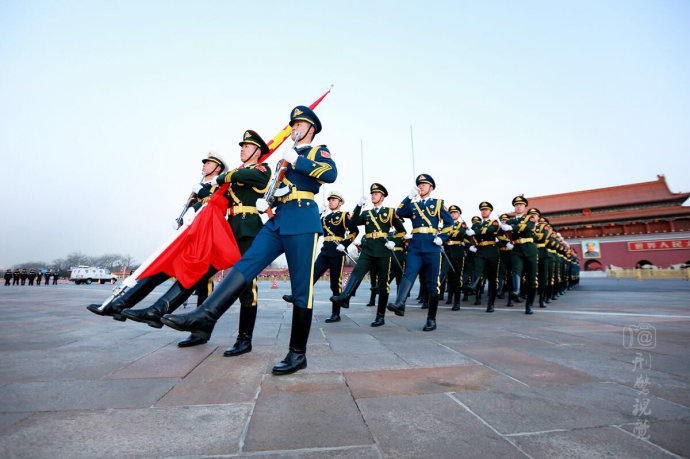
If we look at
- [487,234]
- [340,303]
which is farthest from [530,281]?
[340,303]

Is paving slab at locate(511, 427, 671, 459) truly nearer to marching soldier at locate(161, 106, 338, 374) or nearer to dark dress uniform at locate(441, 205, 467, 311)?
marching soldier at locate(161, 106, 338, 374)

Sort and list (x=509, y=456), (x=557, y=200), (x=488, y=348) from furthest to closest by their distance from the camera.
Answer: (x=557, y=200), (x=488, y=348), (x=509, y=456)

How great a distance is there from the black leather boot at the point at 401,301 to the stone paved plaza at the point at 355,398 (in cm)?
50

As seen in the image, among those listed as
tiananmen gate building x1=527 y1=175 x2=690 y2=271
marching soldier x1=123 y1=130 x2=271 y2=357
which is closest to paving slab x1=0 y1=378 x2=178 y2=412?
marching soldier x1=123 y1=130 x2=271 y2=357

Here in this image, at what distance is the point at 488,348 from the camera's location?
11.2 ft

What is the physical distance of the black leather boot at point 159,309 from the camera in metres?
3.08

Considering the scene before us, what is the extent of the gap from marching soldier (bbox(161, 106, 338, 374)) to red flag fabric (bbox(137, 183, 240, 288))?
75 centimetres

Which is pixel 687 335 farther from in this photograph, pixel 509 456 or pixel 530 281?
pixel 509 456

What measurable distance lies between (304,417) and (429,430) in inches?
24.8

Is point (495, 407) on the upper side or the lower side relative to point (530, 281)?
lower

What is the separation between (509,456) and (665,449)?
2.23ft

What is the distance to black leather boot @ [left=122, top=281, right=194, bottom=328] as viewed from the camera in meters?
3.08

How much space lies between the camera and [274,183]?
10.0ft

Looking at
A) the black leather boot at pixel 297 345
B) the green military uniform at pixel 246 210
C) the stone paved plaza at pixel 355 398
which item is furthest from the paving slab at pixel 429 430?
the green military uniform at pixel 246 210
